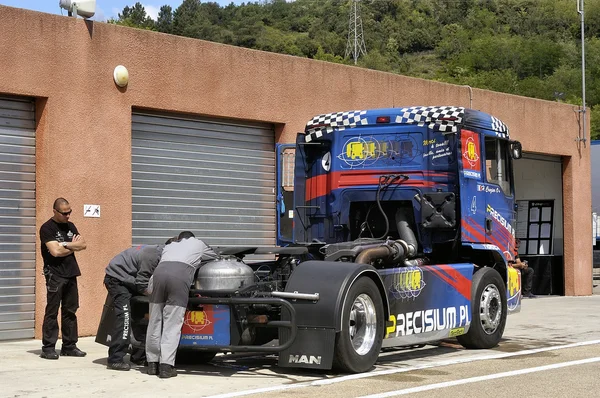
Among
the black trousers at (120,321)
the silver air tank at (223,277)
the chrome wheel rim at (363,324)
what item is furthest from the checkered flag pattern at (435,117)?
the black trousers at (120,321)

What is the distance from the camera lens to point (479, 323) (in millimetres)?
12570

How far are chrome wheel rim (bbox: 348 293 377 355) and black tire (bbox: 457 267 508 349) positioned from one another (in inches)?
97.0

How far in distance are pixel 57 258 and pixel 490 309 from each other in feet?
17.9

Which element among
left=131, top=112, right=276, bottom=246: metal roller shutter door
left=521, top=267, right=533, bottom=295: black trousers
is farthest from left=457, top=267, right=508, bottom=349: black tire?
left=521, top=267, right=533, bottom=295: black trousers

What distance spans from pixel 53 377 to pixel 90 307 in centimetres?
464

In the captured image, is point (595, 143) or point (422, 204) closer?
point (422, 204)

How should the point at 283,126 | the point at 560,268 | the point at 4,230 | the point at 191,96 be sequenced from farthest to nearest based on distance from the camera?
the point at 560,268, the point at 283,126, the point at 191,96, the point at 4,230

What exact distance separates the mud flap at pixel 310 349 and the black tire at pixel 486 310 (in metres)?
3.30

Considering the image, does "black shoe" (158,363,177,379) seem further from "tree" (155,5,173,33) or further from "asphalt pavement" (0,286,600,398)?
"tree" (155,5,173,33)

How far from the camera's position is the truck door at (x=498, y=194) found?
13.1 meters

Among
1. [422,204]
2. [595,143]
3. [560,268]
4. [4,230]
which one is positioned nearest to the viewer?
[422,204]

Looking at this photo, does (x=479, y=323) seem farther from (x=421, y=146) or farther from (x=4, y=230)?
(x=4, y=230)

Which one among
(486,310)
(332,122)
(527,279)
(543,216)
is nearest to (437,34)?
(543,216)

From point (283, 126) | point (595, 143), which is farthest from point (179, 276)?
point (595, 143)
